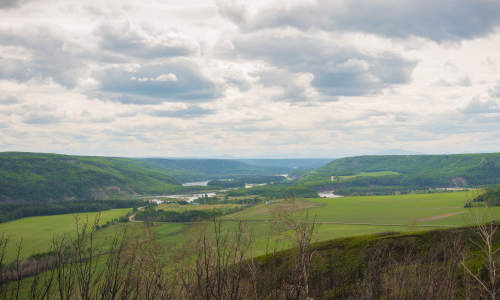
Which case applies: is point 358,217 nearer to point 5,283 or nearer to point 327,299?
point 327,299

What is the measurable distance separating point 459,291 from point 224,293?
34793 mm

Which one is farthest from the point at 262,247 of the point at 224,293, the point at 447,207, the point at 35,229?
the point at 35,229

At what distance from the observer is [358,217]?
19275 cm

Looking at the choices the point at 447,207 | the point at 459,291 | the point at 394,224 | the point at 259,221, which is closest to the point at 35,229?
the point at 259,221

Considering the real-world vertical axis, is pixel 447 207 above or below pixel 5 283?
below

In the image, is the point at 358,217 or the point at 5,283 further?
the point at 358,217

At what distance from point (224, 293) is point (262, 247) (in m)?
108

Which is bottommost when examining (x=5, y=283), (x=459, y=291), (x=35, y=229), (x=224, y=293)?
(x=35, y=229)

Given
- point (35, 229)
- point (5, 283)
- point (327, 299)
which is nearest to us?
point (5, 283)

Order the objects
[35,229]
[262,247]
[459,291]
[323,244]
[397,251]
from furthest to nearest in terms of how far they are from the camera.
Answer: [35,229] < [262,247] < [323,244] < [397,251] < [459,291]

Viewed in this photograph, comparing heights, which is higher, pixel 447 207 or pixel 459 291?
pixel 459 291

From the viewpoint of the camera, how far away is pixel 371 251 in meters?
71.6

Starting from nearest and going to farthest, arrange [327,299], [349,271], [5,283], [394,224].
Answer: [5,283], [327,299], [349,271], [394,224]

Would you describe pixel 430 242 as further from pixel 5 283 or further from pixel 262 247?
pixel 5 283
